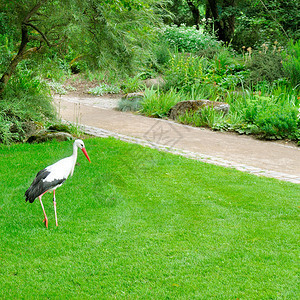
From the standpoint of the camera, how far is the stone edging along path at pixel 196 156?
6.50 meters

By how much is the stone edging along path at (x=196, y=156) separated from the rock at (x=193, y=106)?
2274 mm

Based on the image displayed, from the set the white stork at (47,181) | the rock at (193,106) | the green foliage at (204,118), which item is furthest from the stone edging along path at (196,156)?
the white stork at (47,181)

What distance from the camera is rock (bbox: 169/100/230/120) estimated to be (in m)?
10.2

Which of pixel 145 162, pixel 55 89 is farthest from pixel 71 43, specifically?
pixel 55 89

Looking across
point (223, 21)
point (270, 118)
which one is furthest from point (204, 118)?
point (223, 21)

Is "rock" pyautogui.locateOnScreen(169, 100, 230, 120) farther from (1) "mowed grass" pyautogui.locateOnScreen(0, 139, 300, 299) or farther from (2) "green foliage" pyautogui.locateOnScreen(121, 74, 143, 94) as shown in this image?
(1) "mowed grass" pyautogui.locateOnScreen(0, 139, 300, 299)

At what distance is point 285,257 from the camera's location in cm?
388

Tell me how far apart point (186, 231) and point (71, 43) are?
542 cm

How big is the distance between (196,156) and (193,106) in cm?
325

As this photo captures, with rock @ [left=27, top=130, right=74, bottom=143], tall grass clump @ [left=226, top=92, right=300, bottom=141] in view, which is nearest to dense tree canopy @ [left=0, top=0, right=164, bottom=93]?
rock @ [left=27, top=130, right=74, bottom=143]

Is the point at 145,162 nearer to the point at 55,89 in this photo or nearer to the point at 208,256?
the point at 208,256

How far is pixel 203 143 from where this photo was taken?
27.8ft

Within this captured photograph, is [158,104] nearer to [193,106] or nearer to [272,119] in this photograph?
[193,106]

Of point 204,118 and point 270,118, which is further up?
point 270,118
